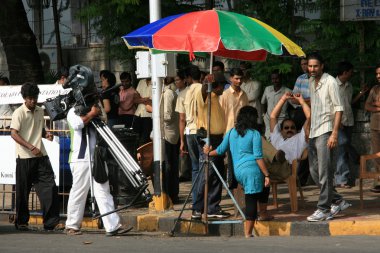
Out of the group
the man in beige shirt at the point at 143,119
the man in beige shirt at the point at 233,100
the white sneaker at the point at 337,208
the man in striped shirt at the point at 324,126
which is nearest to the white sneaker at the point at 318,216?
the man in striped shirt at the point at 324,126

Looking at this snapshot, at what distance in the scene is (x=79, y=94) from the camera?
509 inches

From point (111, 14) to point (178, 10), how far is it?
121 centimetres

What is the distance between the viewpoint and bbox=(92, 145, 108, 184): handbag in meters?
12.6

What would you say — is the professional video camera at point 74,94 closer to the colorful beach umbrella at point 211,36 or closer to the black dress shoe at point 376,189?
the colorful beach umbrella at point 211,36

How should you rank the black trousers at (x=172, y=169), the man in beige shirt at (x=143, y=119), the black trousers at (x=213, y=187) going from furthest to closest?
1. the man in beige shirt at (x=143, y=119)
2. the black trousers at (x=172, y=169)
3. the black trousers at (x=213, y=187)

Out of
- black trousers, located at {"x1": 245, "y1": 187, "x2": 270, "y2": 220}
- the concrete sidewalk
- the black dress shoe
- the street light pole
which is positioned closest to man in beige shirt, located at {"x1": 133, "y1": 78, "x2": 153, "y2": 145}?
the concrete sidewalk

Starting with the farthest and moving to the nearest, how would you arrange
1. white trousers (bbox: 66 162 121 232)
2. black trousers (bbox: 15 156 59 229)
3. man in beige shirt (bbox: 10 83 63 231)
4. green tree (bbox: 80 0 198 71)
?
1. green tree (bbox: 80 0 198 71)
2. black trousers (bbox: 15 156 59 229)
3. man in beige shirt (bbox: 10 83 63 231)
4. white trousers (bbox: 66 162 121 232)

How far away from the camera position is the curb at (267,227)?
40.5 ft

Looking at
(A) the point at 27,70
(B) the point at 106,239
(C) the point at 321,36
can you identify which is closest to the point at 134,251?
(B) the point at 106,239

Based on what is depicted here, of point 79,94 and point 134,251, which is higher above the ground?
point 79,94

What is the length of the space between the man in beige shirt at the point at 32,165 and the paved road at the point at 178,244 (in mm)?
738

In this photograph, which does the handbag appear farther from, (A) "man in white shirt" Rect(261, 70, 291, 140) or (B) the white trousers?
(A) "man in white shirt" Rect(261, 70, 291, 140)

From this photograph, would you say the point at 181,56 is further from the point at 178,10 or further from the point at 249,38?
the point at 249,38

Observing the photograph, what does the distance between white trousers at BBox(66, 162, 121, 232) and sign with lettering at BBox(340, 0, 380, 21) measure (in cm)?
590
